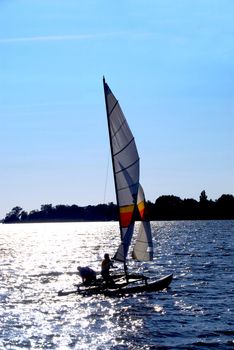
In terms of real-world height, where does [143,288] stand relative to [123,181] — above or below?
below

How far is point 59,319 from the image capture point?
28.7 meters

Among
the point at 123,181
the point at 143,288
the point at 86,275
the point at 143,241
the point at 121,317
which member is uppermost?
the point at 123,181

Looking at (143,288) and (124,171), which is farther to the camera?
(143,288)

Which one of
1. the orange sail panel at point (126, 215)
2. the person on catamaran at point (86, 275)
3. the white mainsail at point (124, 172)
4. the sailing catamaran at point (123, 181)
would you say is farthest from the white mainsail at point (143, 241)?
the person on catamaran at point (86, 275)

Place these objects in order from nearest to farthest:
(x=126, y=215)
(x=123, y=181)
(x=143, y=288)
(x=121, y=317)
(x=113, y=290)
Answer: (x=121, y=317) < (x=113, y=290) < (x=123, y=181) < (x=126, y=215) < (x=143, y=288)

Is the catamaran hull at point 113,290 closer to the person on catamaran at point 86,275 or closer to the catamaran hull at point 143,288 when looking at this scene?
the catamaran hull at point 143,288

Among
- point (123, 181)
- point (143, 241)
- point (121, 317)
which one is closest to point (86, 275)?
point (143, 241)

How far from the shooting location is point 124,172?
1323 inches

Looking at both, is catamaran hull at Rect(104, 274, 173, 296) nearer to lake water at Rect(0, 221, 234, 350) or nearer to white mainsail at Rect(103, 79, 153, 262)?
lake water at Rect(0, 221, 234, 350)

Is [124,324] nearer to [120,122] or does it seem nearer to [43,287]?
[120,122]

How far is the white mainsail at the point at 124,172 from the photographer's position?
33.6 m

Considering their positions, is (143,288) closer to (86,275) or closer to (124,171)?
(86,275)

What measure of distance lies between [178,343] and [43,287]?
1949 centimetres

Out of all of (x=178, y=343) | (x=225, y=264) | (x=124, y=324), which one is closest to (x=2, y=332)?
(x=124, y=324)
